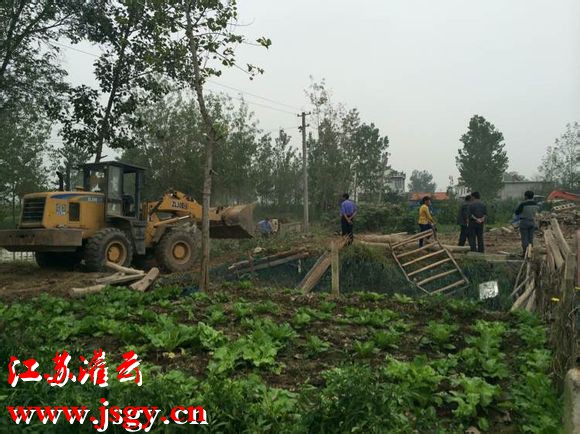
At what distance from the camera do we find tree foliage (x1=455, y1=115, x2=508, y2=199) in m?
55.3

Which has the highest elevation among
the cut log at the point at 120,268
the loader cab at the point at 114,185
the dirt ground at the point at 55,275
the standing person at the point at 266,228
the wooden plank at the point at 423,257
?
the loader cab at the point at 114,185

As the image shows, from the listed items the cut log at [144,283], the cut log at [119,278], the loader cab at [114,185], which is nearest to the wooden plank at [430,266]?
the cut log at [144,283]

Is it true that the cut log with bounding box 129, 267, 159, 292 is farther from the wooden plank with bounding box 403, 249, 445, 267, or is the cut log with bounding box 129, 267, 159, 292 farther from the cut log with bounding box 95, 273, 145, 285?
the wooden plank with bounding box 403, 249, 445, 267

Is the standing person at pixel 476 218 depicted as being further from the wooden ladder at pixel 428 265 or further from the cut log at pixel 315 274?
the cut log at pixel 315 274

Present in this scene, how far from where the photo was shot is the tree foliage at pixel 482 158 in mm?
55281

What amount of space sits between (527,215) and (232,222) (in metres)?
8.13

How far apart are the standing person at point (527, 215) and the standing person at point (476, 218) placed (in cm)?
105

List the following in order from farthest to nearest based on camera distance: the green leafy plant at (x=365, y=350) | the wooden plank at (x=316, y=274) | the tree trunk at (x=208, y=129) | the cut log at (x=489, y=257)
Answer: the cut log at (x=489, y=257), the wooden plank at (x=316, y=274), the tree trunk at (x=208, y=129), the green leafy plant at (x=365, y=350)

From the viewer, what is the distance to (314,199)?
40.4m

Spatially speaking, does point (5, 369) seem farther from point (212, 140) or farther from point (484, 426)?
point (212, 140)

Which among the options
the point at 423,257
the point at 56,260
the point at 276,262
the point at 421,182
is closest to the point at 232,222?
the point at 276,262

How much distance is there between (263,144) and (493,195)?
27.3 meters

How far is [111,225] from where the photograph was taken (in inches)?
591

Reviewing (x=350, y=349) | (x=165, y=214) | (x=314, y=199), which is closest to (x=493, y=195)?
(x=314, y=199)
